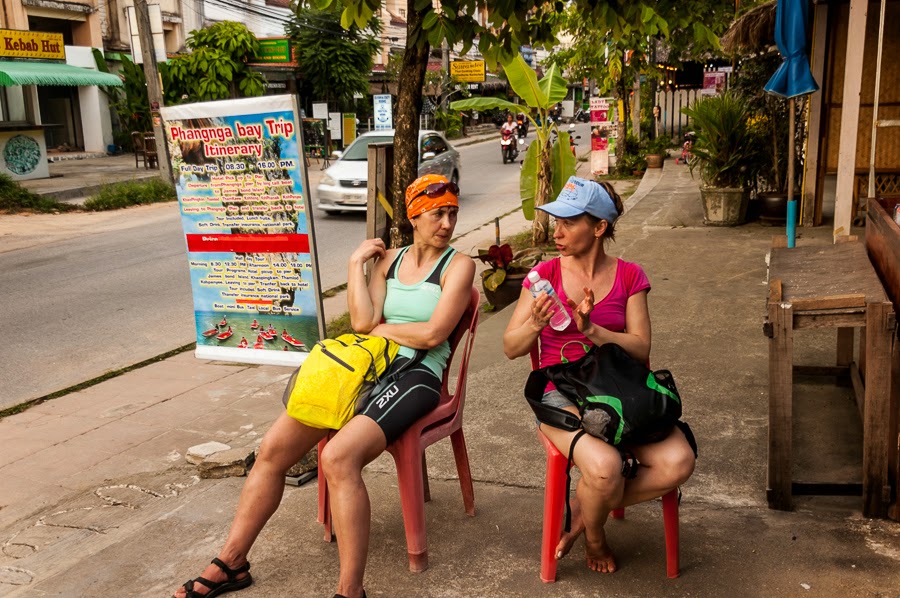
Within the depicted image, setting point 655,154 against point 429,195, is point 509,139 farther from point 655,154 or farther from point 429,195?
point 429,195

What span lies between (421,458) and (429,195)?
1.06 meters

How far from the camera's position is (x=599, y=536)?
307 cm

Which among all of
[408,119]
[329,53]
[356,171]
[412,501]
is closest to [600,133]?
[356,171]

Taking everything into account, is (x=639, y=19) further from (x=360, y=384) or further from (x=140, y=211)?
(x=140, y=211)

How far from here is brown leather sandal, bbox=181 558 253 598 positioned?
123 inches

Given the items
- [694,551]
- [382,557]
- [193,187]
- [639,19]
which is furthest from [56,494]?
[639,19]

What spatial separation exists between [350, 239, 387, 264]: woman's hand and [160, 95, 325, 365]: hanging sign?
26.9 inches

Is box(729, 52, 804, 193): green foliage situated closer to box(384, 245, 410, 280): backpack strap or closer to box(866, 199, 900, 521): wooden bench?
box(866, 199, 900, 521): wooden bench

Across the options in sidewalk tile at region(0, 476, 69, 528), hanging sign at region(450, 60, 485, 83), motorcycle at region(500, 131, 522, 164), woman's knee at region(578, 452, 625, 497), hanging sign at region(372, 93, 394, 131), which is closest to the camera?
woman's knee at region(578, 452, 625, 497)

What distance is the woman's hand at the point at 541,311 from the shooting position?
2980mm

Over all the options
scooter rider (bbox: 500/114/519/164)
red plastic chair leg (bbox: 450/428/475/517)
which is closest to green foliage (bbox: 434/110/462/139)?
scooter rider (bbox: 500/114/519/164)

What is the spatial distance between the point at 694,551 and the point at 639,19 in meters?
3.34

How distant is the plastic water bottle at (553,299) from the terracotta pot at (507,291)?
15.4 feet

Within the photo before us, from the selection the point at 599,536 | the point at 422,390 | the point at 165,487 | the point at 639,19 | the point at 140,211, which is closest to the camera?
the point at 599,536
